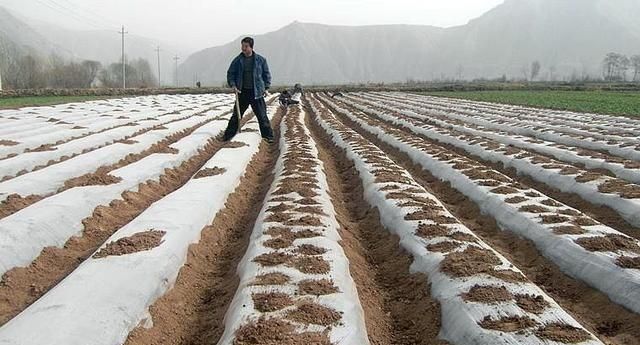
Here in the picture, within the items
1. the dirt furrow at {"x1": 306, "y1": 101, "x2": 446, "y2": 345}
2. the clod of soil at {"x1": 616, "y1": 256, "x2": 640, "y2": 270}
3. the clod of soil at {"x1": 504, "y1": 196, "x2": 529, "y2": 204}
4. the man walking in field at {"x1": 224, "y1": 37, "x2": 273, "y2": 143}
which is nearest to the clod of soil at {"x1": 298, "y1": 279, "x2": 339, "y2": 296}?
the dirt furrow at {"x1": 306, "y1": 101, "x2": 446, "y2": 345}

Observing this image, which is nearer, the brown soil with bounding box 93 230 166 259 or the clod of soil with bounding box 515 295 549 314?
the clod of soil with bounding box 515 295 549 314

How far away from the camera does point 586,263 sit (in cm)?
467

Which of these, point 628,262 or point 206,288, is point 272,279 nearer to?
point 206,288

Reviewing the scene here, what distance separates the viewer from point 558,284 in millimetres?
4672

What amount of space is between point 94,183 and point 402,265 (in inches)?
161

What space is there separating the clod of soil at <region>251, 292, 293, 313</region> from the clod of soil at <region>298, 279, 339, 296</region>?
16cm

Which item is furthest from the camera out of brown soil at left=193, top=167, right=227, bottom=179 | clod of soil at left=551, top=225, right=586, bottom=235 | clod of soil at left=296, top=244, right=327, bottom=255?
brown soil at left=193, top=167, right=227, bottom=179

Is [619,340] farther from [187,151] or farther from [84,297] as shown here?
[187,151]

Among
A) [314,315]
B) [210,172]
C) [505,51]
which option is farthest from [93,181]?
[505,51]

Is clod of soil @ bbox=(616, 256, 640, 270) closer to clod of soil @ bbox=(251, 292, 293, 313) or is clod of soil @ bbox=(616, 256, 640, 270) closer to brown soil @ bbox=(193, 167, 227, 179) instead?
clod of soil @ bbox=(251, 292, 293, 313)

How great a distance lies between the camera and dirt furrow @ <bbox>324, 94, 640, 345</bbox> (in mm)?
3844

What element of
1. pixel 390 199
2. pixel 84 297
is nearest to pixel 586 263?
pixel 390 199

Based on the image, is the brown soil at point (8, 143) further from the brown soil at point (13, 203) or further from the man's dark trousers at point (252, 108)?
the brown soil at point (13, 203)

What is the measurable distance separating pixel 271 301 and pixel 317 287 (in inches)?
16.4
